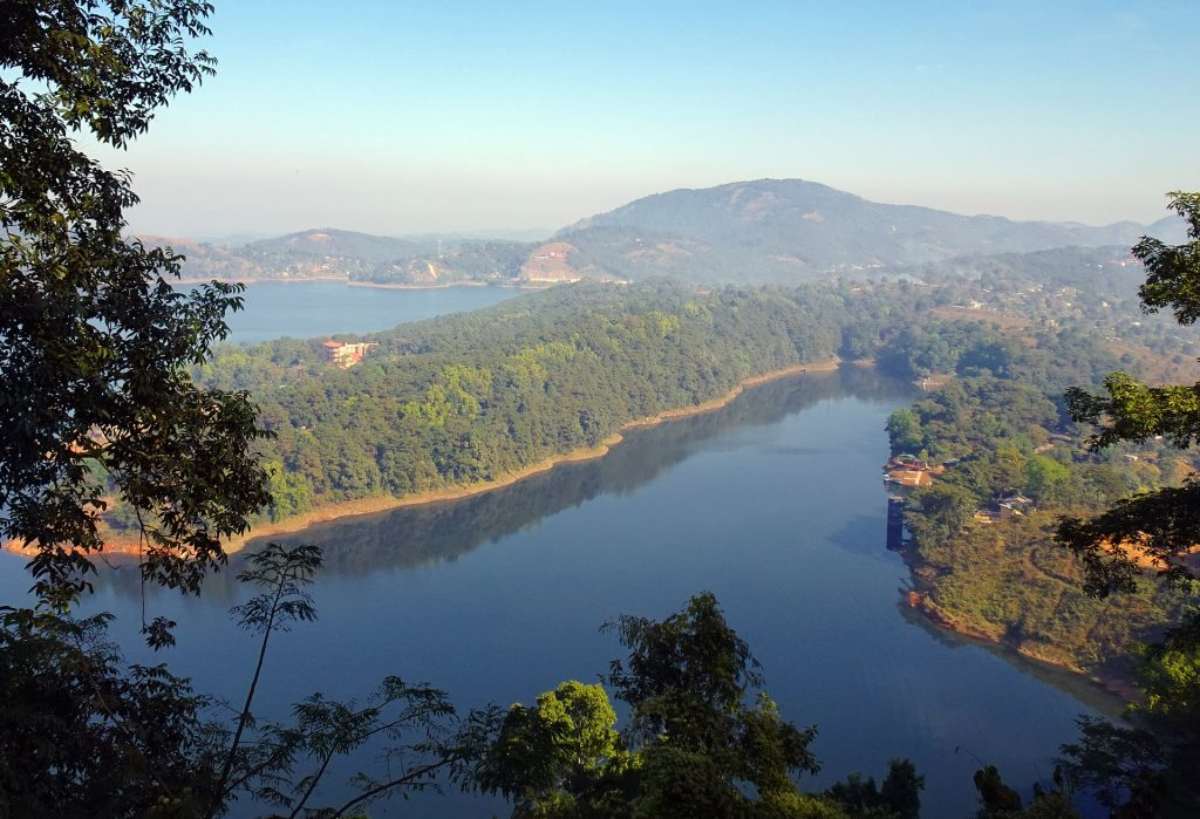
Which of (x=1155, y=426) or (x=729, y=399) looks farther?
(x=729, y=399)

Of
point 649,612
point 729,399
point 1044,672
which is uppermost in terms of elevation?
point 729,399

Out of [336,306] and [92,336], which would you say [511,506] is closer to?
[92,336]

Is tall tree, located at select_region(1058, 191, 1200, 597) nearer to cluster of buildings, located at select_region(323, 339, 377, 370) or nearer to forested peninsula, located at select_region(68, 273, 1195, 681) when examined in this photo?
forested peninsula, located at select_region(68, 273, 1195, 681)

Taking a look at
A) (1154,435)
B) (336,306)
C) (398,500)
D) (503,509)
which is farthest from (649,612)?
(336,306)

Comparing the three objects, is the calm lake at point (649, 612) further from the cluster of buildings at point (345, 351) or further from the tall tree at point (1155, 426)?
the cluster of buildings at point (345, 351)

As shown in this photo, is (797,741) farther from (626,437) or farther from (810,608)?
(626,437)

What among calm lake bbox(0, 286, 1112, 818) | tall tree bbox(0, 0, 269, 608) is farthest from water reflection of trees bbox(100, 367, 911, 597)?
tall tree bbox(0, 0, 269, 608)
